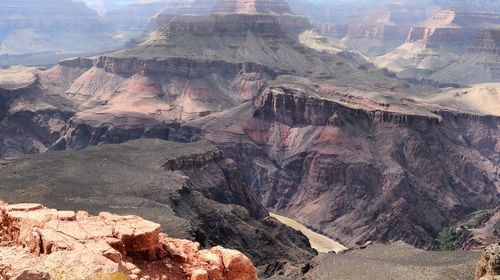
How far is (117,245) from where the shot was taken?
29703mm

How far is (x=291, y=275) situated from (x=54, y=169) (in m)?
34.4

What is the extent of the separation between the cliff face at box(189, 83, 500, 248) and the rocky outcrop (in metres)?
45.7

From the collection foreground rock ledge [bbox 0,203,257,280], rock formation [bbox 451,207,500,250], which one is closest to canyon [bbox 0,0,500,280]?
foreground rock ledge [bbox 0,203,257,280]

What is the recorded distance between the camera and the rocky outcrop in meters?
44.3

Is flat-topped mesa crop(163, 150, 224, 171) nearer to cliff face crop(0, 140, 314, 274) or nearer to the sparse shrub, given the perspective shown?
cliff face crop(0, 140, 314, 274)

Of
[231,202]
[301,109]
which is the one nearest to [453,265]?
[231,202]

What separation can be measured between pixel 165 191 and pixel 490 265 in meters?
39.0

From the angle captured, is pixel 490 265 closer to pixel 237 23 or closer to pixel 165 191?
pixel 165 191

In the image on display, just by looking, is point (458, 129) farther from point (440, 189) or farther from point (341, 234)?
point (341, 234)

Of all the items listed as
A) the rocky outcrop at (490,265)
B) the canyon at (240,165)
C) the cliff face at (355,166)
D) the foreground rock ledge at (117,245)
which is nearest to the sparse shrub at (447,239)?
the canyon at (240,165)

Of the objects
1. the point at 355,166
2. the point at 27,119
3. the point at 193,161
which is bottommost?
the point at 27,119

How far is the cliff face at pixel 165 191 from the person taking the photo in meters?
64.4

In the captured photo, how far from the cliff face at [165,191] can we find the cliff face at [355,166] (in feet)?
60.5

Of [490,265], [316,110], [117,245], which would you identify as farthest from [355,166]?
[117,245]
